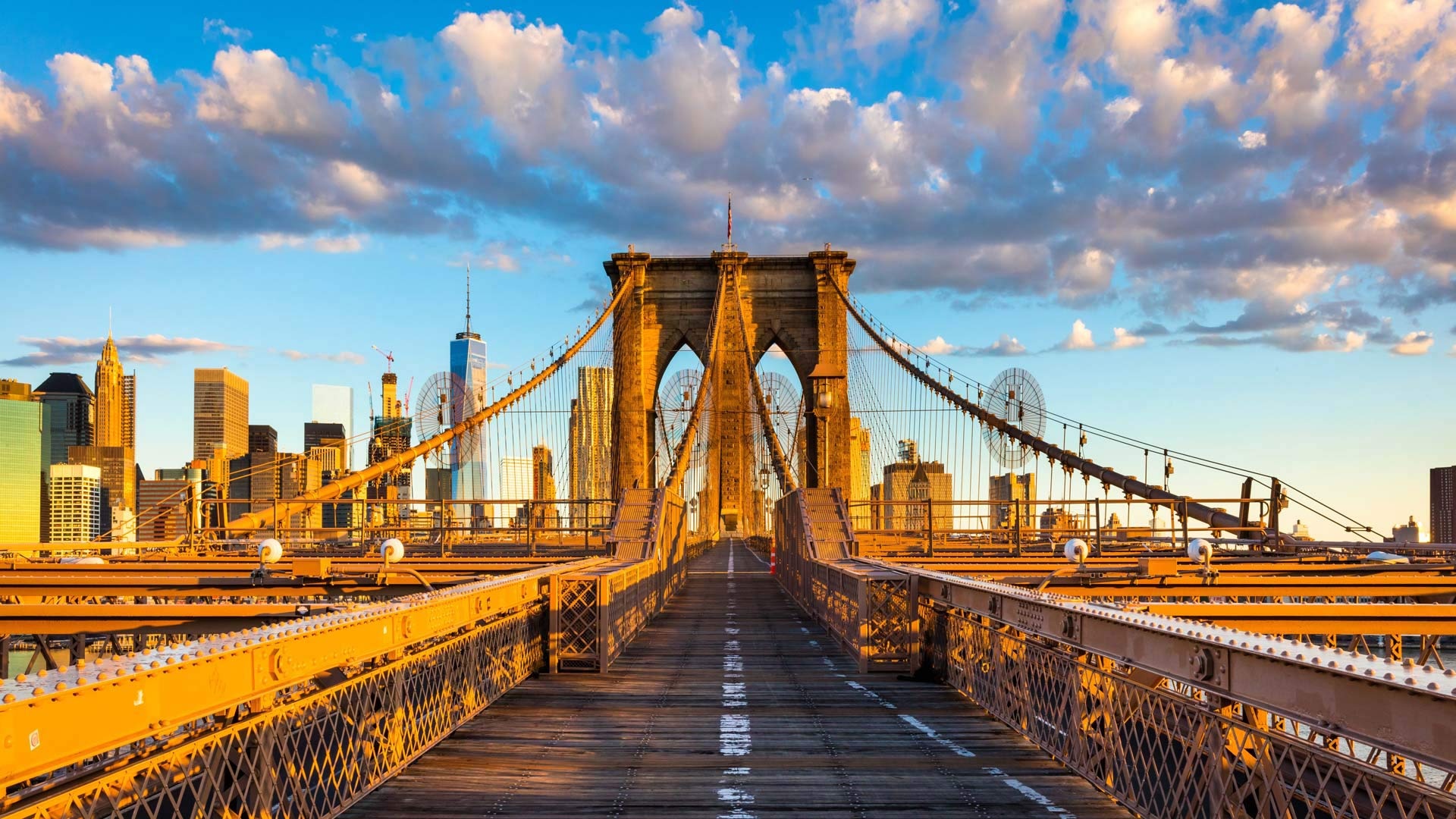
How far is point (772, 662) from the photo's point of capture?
15.8 meters

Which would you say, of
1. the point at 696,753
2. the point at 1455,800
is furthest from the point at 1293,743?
the point at 696,753

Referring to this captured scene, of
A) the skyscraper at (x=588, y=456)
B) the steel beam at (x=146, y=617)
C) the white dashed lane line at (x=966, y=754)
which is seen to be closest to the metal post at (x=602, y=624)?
the white dashed lane line at (x=966, y=754)

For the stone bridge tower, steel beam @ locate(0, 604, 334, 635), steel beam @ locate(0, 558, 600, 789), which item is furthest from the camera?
the stone bridge tower

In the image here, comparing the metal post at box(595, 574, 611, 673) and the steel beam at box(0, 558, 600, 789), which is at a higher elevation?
the steel beam at box(0, 558, 600, 789)

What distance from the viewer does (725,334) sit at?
59969 mm

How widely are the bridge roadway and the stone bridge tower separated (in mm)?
42629

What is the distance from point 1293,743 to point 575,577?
11.0 meters

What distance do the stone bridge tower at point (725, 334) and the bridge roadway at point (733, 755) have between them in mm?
42629

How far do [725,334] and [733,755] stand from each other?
5130 centimetres

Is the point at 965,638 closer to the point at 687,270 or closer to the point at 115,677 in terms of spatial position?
the point at 115,677

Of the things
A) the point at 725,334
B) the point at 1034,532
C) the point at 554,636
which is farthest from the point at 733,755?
the point at 725,334

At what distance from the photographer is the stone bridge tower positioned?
58094mm

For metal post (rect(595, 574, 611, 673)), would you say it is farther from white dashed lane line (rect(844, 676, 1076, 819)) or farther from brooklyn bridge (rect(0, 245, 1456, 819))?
white dashed lane line (rect(844, 676, 1076, 819))

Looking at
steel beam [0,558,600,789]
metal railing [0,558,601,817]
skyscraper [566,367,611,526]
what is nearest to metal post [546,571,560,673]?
metal railing [0,558,601,817]
